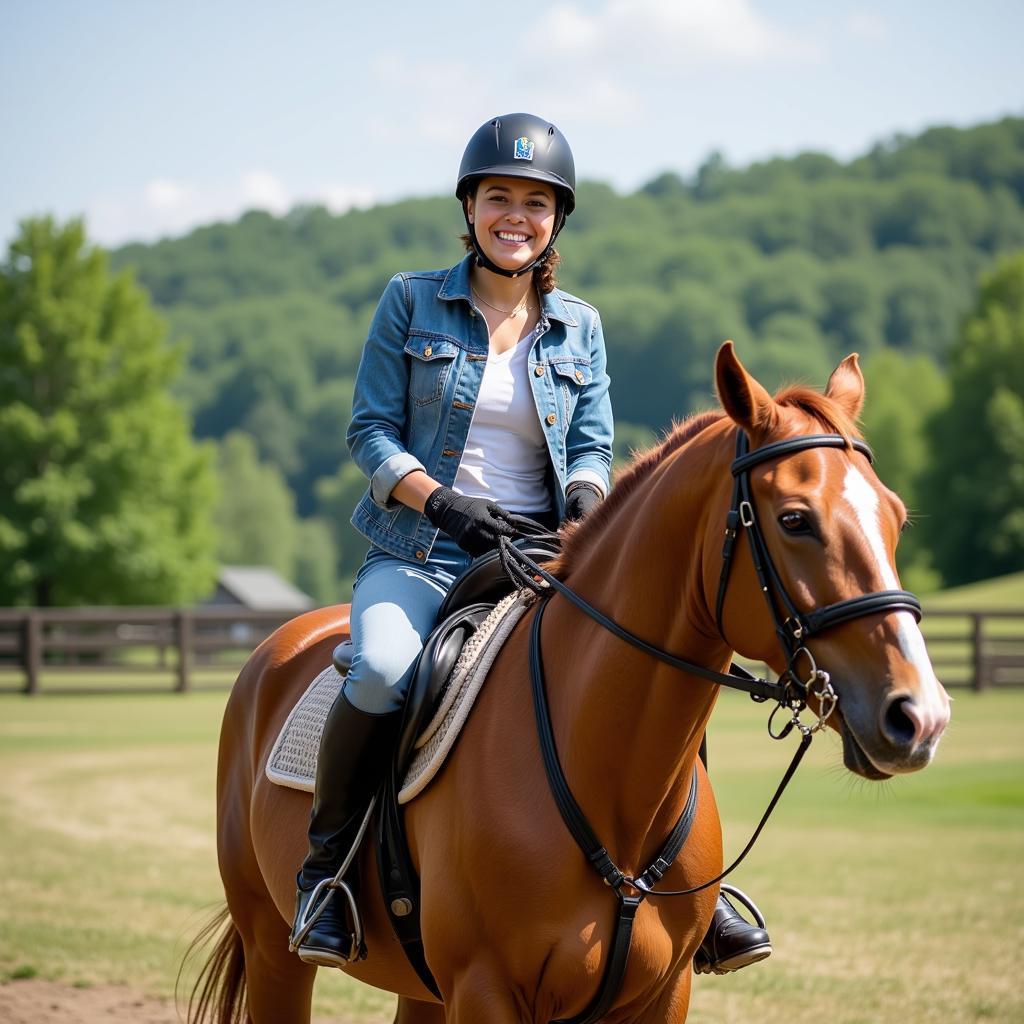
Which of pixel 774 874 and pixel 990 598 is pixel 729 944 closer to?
pixel 774 874

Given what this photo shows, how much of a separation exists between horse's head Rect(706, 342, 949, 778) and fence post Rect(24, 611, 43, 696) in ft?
88.0

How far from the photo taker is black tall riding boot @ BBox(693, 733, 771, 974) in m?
4.29

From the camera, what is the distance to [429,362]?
4.59 m

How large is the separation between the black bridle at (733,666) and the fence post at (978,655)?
25.3 metres

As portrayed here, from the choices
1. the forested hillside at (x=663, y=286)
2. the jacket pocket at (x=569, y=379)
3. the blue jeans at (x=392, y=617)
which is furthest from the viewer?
the forested hillside at (x=663, y=286)

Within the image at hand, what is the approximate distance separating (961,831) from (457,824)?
38.5 ft

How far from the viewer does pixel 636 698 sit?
12.0 feet

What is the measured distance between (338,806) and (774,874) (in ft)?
27.4

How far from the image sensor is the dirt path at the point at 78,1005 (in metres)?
7.05

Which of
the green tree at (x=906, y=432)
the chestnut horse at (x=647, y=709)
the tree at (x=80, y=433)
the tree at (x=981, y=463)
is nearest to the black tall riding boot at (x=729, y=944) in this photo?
the chestnut horse at (x=647, y=709)

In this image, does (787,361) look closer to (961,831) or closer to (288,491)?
(288,491)

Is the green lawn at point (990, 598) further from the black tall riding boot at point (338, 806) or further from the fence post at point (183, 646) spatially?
the black tall riding boot at point (338, 806)

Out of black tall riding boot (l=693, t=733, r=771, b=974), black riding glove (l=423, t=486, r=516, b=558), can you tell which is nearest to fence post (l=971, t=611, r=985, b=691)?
black tall riding boot (l=693, t=733, r=771, b=974)

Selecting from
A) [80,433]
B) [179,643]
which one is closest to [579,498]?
[179,643]
